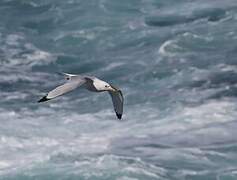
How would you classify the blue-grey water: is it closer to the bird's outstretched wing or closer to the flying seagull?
the flying seagull

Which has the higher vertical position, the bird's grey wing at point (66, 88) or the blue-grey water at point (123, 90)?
the bird's grey wing at point (66, 88)

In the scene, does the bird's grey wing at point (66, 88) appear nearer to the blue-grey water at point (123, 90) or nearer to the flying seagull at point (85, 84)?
the flying seagull at point (85, 84)

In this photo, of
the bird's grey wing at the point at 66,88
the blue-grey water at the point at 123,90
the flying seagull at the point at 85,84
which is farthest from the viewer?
the blue-grey water at the point at 123,90

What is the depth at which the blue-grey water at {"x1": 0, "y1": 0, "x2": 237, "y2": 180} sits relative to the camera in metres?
26.2

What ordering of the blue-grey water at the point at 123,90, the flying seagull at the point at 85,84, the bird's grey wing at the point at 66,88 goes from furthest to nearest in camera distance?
1. the blue-grey water at the point at 123,90
2. the flying seagull at the point at 85,84
3. the bird's grey wing at the point at 66,88

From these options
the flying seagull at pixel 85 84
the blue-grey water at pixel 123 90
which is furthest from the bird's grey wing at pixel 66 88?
the blue-grey water at pixel 123 90

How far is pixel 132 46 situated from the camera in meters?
39.2

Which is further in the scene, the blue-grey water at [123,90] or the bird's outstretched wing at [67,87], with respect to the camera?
the blue-grey water at [123,90]

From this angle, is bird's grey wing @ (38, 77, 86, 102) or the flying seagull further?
the flying seagull

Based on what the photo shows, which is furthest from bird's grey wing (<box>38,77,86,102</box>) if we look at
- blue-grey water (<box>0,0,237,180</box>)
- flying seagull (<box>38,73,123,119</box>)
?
blue-grey water (<box>0,0,237,180</box>)

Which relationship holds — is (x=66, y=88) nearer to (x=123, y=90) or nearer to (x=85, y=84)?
(x=85, y=84)

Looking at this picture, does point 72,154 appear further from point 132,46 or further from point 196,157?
point 132,46

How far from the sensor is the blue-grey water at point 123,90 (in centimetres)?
2620

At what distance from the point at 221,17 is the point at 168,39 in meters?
3.96
